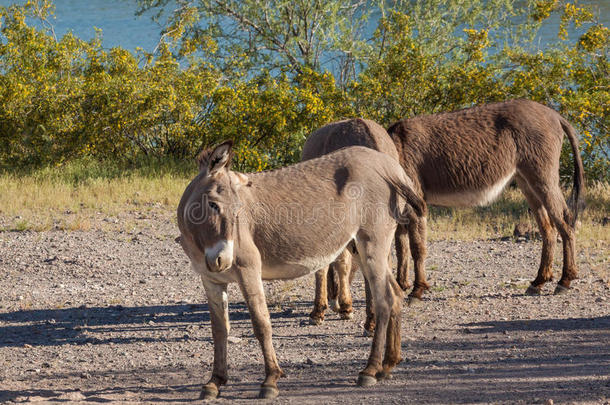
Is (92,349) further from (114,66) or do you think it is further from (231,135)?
(114,66)

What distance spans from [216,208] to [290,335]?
2502 millimetres

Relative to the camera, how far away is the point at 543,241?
8469 mm

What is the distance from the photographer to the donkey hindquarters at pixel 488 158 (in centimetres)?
812

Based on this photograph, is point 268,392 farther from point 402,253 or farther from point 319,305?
point 402,253

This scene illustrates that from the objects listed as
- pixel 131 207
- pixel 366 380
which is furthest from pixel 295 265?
pixel 131 207

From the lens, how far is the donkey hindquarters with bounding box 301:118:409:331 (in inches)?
280

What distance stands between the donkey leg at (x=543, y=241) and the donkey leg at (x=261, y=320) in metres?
4.14

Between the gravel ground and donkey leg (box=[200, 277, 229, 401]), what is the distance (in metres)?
0.13

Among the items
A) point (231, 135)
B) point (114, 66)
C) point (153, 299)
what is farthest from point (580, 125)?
point (114, 66)

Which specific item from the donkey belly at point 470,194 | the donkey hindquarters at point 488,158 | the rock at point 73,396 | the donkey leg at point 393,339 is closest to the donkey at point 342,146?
the donkey hindquarters at point 488,158

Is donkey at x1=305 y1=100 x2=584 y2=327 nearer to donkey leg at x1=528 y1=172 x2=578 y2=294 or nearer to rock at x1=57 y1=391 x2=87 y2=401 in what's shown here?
donkey leg at x1=528 y1=172 x2=578 y2=294

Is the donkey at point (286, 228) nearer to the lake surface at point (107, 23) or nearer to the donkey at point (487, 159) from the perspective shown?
the donkey at point (487, 159)

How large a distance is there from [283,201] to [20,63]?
41.8 feet

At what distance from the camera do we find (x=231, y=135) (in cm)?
1480
